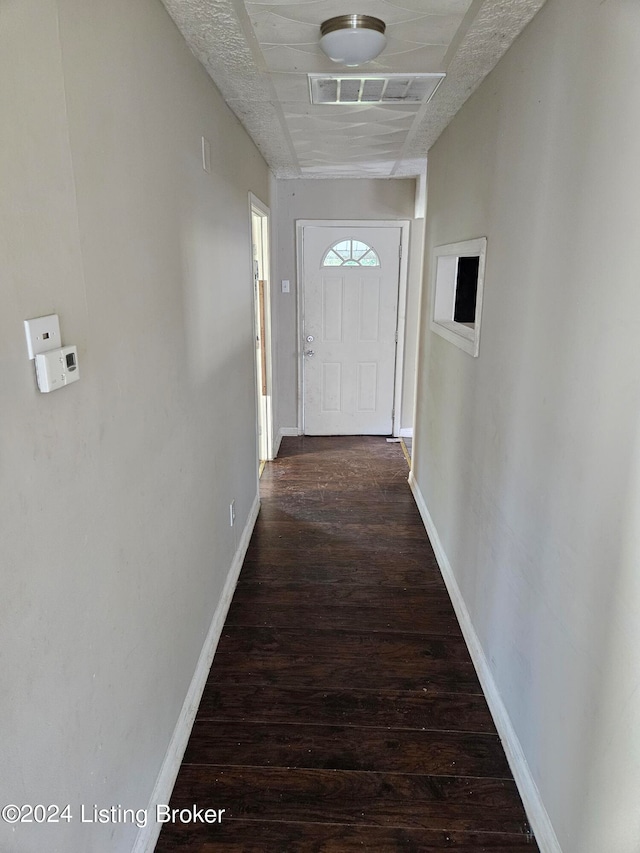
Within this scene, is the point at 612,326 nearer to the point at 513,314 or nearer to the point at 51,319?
the point at 513,314

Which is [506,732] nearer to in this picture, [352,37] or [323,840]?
[323,840]

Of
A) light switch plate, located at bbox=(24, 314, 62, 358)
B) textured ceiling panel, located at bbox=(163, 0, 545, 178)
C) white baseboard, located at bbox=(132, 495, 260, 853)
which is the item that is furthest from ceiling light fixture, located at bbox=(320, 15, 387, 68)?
white baseboard, located at bbox=(132, 495, 260, 853)

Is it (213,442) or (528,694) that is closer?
(528,694)

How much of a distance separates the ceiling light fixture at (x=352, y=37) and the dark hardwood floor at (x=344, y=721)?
7.44 ft

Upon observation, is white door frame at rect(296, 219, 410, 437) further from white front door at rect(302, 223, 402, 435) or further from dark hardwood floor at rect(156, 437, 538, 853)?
dark hardwood floor at rect(156, 437, 538, 853)

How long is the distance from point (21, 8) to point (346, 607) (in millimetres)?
2419

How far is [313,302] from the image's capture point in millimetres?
4941

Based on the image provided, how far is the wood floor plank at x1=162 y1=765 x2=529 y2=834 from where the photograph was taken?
1599 mm

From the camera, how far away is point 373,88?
7.23 feet

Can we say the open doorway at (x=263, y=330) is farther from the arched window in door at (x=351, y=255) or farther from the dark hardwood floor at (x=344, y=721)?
the dark hardwood floor at (x=344, y=721)

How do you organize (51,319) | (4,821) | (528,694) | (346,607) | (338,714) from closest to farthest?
(4,821) → (51,319) → (528,694) → (338,714) → (346,607)

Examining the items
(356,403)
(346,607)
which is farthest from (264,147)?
(346,607)

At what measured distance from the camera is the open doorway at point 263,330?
4.01 meters

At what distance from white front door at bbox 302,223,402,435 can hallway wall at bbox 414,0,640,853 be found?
255cm
